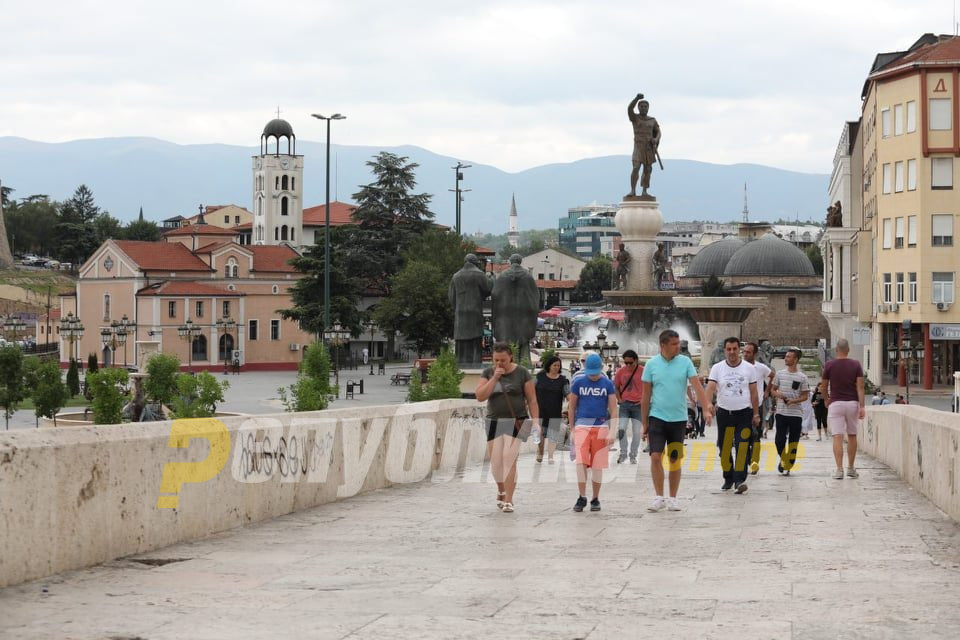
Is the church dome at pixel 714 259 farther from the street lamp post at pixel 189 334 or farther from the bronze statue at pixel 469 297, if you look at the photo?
the bronze statue at pixel 469 297

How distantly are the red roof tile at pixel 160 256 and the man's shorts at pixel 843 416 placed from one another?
90065 millimetres

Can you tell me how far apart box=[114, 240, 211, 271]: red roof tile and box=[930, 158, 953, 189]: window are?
59.1 metres

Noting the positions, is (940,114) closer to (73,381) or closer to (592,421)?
(73,381)

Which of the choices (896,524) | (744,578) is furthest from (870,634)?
(896,524)

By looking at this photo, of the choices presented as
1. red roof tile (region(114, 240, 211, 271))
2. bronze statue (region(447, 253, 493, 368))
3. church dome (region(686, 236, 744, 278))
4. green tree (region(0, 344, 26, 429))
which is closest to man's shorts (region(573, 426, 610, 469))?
bronze statue (region(447, 253, 493, 368))

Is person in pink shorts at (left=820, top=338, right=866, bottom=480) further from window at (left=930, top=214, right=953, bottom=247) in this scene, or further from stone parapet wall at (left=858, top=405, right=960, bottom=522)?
window at (left=930, top=214, right=953, bottom=247)

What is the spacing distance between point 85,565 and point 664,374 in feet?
17.0

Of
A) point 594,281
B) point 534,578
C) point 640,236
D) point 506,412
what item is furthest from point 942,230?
point 594,281

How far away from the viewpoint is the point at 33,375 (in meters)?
51.7

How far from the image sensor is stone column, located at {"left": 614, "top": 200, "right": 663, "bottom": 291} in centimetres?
5112

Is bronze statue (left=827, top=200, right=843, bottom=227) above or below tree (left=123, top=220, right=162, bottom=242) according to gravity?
below

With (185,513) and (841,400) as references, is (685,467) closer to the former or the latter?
(841,400)

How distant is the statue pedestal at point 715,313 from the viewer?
46.8 meters

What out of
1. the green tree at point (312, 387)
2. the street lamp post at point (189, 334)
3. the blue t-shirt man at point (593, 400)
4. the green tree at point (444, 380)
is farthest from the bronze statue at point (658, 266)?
the street lamp post at point (189, 334)
